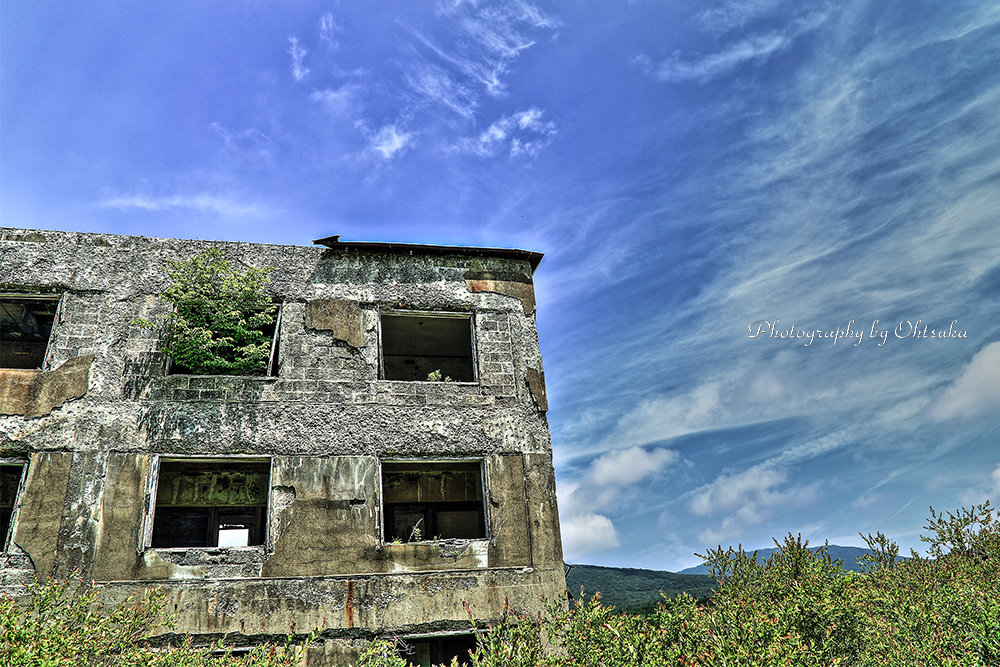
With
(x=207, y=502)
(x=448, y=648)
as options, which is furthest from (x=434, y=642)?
(x=207, y=502)

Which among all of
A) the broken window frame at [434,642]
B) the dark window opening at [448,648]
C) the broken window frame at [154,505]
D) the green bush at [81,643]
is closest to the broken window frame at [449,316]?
the broken window frame at [154,505]

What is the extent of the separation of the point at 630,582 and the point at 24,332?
2780cm

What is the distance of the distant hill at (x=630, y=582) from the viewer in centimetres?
3069

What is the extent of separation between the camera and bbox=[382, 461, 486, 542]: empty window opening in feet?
44.8

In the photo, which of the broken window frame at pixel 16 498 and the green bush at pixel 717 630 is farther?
the broken window frame at pixel 16 498

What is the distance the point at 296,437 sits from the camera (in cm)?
1020

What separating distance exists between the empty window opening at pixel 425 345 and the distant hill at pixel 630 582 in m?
19.0

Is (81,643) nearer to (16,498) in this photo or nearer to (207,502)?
(16,498)

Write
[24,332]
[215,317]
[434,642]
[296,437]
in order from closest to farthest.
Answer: [296,437]
[215,317]
[434,642]
[24,332]

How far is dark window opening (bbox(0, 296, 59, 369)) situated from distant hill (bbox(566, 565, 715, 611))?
2392 centimetres

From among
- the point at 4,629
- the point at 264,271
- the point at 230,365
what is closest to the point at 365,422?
the point at 230,365

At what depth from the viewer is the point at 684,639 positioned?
22.6ft

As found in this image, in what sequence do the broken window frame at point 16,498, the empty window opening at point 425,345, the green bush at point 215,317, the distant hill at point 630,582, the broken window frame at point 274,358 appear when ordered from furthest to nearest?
the distant hill at point 630,582 < the empty window opening at point 425,345 < the broken window frame at point 274,358 < the green bush at point 215,317 < the broken window frame at point 16,498

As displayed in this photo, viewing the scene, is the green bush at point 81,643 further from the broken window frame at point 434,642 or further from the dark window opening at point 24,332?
the dark window opening at point 24,332
